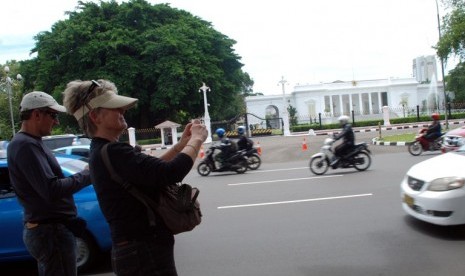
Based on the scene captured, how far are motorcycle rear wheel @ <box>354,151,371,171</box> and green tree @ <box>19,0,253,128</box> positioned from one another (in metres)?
23.8

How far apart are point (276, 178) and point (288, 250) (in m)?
6.31

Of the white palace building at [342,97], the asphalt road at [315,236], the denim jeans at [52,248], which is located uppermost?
the white palace building at [342,97]

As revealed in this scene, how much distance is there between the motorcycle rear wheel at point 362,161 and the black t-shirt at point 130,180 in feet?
33.6

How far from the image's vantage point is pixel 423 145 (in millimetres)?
14555

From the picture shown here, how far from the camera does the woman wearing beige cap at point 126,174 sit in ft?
6.98

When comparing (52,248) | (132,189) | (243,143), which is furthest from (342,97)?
(132,189)

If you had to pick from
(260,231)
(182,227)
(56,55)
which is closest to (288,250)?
(260,231)

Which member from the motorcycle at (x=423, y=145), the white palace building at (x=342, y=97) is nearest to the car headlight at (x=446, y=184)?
the motorcycle at (x=423, y=145)

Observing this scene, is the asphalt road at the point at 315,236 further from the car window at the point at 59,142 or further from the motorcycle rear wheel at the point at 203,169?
the car window at the point at 59,142

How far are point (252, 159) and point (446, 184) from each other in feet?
28.7

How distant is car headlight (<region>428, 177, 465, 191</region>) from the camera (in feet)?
17.9

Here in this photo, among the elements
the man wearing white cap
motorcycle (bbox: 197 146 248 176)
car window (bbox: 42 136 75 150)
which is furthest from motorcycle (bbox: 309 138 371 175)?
the man wearing white cap

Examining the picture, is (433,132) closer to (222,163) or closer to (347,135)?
(347,135)

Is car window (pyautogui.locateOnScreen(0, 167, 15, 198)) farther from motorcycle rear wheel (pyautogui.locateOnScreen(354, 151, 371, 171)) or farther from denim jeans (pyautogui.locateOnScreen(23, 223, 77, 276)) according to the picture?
motorcycle rear wheel (pyautogui.locateOnScreen(354, 151, 371, 171))
